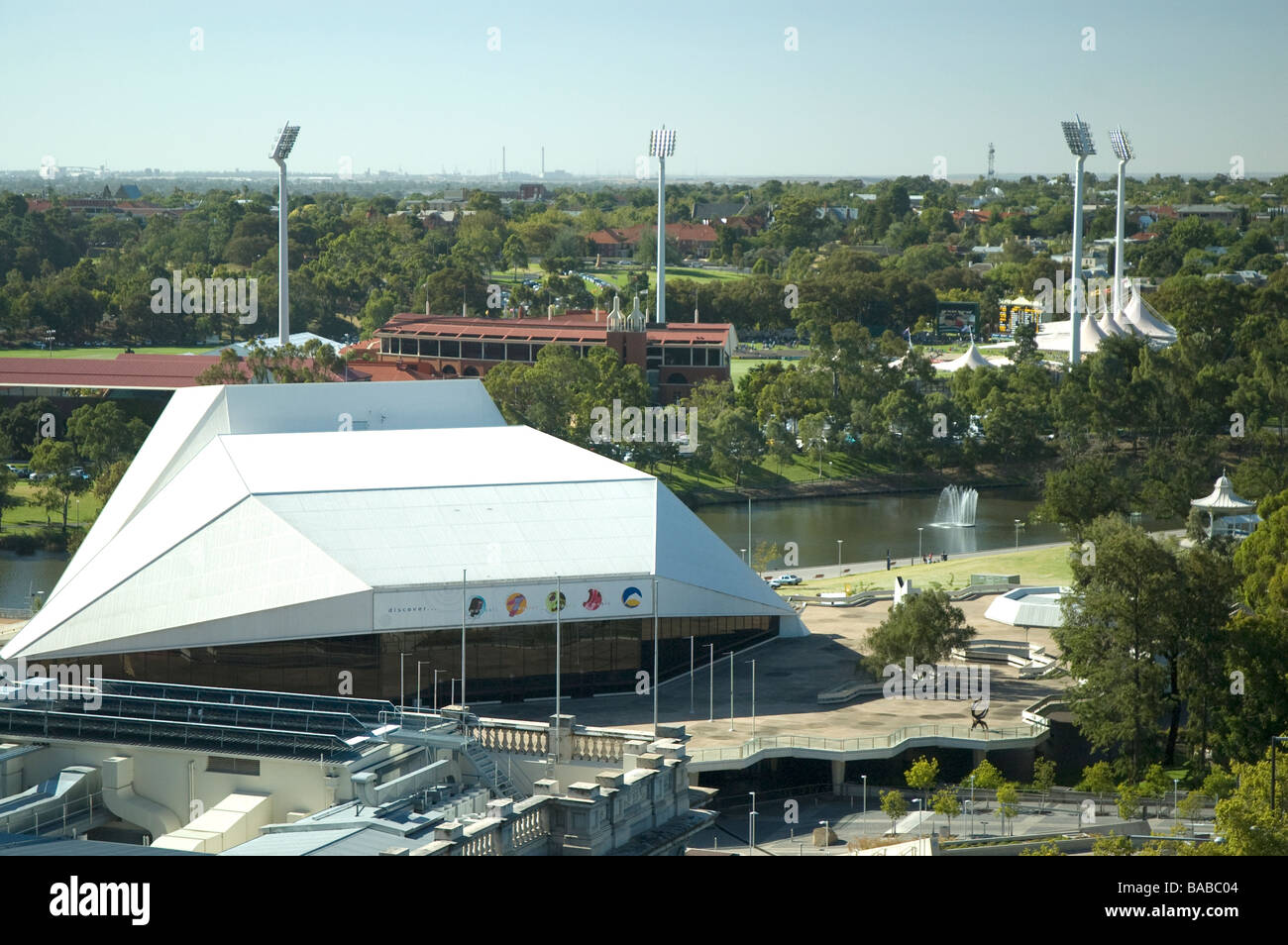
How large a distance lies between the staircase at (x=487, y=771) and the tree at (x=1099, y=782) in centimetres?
1454

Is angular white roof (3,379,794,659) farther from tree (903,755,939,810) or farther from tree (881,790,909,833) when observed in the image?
tree (881,790,909,833)

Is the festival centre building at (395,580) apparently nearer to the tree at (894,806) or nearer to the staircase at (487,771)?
the tree at (894,806)

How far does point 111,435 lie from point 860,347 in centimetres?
3369

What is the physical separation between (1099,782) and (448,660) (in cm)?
1331

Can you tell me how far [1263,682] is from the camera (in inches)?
1316

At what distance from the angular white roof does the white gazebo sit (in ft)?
70.8

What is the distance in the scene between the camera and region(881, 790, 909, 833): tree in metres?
31.7

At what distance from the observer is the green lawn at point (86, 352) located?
10469 cm

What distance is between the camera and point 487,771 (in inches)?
852

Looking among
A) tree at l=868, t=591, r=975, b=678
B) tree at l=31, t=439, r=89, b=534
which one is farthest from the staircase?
tree at l=31, t=439, r=89, b=534

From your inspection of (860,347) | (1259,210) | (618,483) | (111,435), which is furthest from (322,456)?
(1259,210)

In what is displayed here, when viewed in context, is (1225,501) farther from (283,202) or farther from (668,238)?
(668,238)

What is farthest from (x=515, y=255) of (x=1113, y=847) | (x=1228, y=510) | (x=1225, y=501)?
(x=1113, y=847)

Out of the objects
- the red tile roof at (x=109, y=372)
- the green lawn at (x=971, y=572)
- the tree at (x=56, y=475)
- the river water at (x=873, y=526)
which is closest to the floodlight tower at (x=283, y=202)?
Result: the red tile roof at (x=109, y=372)
